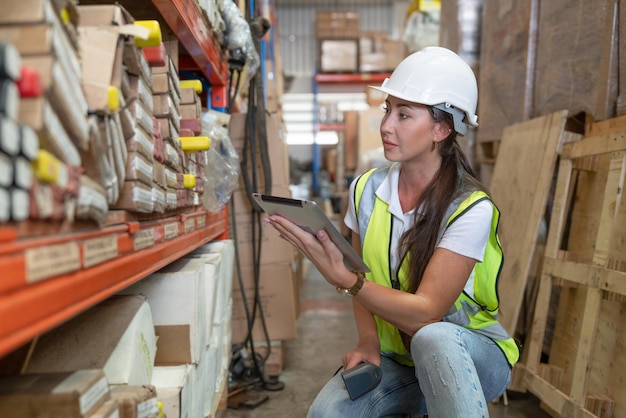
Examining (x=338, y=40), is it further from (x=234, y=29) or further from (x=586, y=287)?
(x=586, y=287)

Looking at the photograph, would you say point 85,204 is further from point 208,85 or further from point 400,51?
point 400,51

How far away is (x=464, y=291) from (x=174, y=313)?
837mm

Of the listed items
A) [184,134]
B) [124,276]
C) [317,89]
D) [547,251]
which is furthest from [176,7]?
[317,89]

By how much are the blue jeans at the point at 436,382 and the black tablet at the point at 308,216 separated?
0.89 feet

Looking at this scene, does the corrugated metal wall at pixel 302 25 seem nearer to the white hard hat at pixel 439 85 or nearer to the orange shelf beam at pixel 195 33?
the orange shelf beam at pixel 195 33

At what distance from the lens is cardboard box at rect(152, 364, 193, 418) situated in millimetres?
1202

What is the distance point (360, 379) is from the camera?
1.42 metres

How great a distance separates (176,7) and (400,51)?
28.6 feet

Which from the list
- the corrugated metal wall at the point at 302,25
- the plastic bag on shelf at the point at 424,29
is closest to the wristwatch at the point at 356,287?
the plastic bag on shelf at the point at 424,29

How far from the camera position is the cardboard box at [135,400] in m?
0.90

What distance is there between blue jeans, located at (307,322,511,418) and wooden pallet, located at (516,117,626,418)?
2.73ft

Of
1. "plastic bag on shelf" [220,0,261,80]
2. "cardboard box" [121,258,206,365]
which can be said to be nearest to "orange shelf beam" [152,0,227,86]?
"plastic bag on shelf" [220,0,261,80]

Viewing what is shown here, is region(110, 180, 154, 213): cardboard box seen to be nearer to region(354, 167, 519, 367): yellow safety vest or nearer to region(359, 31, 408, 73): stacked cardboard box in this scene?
region(354, 167, 519, 367): yellow safety vest

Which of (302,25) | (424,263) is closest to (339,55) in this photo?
(302,25)
